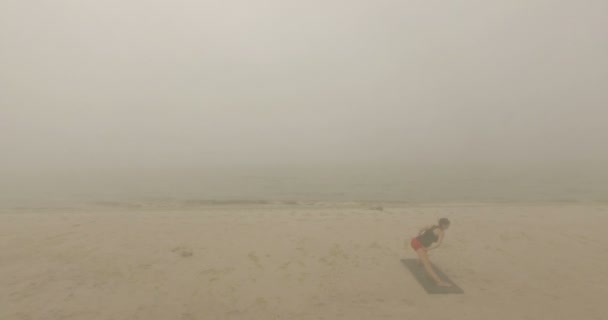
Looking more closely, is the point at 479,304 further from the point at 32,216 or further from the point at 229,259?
the point at 32,216

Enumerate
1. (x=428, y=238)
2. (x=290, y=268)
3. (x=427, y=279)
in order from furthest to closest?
(x=290, y=268) < (x=428, y=238) < (x=427, y=279)

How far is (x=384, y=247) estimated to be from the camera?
9.25 m

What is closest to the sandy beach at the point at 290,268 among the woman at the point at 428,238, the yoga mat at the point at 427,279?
the yoga mat at the point at 427,279

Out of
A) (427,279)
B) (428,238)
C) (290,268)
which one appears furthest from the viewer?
(290,268)

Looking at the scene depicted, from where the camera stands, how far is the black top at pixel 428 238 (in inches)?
286

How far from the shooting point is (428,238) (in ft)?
23.9

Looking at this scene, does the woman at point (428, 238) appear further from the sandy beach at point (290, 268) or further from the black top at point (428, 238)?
the sandy beach at point (290, 268)

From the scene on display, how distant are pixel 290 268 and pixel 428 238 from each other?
3127 mm

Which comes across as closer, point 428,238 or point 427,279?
point 427,279

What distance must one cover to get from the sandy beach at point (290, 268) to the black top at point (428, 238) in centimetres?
80

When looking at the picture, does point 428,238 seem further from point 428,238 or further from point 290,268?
point 290,268

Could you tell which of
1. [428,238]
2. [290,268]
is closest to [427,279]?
[428,238]

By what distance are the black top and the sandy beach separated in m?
0.80

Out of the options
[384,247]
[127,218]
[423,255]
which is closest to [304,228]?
[384,247]
